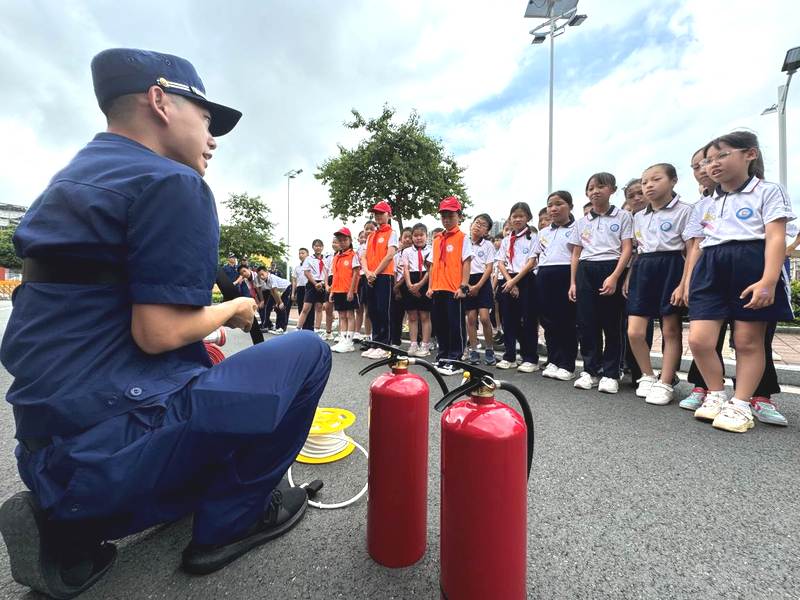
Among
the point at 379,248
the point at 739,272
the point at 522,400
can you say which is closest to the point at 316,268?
the point at 379,248

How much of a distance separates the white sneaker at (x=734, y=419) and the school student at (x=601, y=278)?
3.34ft

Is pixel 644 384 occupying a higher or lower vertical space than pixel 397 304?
lower

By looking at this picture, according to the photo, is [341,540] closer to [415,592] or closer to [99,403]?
[415,592]

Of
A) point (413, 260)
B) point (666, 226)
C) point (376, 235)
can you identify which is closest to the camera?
point (666, 226)

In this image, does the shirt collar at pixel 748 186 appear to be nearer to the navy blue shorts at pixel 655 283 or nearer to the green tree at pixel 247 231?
the navy blue shorts at pixel 655 283

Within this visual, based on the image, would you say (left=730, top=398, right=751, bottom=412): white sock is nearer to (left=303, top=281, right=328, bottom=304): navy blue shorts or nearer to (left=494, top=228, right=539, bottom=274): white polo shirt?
(left=494, top=228, right=539, bottom=274): white polo shirt

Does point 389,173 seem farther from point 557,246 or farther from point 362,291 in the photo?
point 557,246

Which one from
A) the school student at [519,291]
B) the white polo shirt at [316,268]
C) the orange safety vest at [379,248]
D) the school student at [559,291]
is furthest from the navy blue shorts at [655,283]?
the white polo shirt at [316,268]

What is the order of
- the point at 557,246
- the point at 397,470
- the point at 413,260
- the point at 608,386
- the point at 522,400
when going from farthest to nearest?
the point at 413,260 < the point at 557,246 < the point at 608,386 < the point at 397,470 < the point at 522,400

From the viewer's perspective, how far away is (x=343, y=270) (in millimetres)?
6777

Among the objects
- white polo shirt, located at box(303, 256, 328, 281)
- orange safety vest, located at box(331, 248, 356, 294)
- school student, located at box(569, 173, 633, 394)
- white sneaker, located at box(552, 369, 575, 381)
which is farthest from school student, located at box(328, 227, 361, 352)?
school student, located at box(569, 173, 633, 394)

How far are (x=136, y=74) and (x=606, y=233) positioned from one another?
3.70 metres

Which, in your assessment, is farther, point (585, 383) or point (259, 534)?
point (585, 383)

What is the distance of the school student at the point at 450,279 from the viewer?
15.6ft
